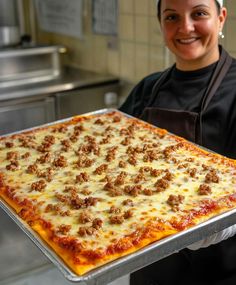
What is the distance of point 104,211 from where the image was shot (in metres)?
1.10

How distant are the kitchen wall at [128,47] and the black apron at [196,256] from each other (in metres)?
0.63

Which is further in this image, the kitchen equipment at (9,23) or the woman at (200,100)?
the kitchen equipment at (9,23)

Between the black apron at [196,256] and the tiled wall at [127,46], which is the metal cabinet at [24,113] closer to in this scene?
the tiled wall at [127,46]

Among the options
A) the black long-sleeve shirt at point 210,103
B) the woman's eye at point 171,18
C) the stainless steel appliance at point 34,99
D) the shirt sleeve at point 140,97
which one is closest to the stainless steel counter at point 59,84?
the stainless steel appliance at point 34,99

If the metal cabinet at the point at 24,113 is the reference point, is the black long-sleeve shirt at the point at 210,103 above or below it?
above

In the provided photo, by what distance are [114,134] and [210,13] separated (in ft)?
1.70

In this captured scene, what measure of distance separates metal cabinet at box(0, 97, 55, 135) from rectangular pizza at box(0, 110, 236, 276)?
95cm

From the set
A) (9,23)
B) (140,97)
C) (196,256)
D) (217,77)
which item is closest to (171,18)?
(217,77)

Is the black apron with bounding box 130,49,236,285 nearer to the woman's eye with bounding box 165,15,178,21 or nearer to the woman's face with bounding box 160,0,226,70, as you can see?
the woman's face with bounding box 160,0,226,70

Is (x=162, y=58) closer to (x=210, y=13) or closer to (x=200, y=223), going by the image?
(x=210, y=13)

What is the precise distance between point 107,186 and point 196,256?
1.59 feet

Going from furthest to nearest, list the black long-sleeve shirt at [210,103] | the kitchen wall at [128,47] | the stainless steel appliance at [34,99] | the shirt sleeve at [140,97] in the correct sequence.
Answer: the kitchen wall at [128,47], the stainless steel appliance at [34,99], the shirt sleeve at [140,97], the black long-sleeve shirt at [210,103]

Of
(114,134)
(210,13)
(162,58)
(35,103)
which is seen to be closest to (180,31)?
(210,13)

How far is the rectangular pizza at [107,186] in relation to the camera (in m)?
1.00
